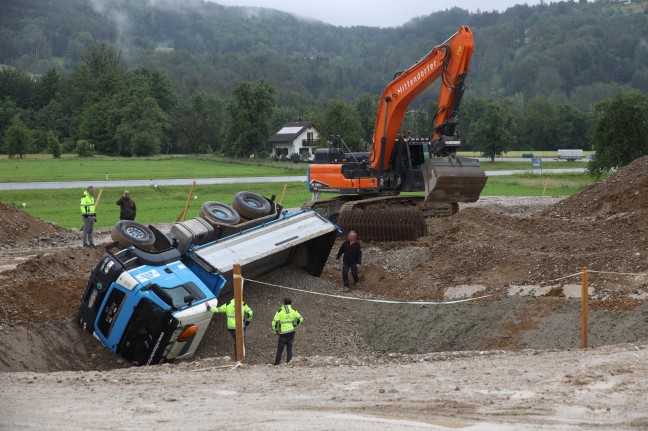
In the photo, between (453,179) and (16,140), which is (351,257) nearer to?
(453,179)

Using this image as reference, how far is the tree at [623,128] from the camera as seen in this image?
47.7 meters

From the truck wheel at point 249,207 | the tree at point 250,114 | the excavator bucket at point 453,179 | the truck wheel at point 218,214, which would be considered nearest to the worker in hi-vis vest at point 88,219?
the truck wheel at point 249,207

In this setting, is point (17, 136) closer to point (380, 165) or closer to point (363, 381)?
point (380, 165)

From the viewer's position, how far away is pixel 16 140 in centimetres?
9306

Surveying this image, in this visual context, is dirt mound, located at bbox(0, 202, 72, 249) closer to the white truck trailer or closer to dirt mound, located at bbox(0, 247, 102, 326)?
dirt mound, located at bbox(0, 247, 102, 326)

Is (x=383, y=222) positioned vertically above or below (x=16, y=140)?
above

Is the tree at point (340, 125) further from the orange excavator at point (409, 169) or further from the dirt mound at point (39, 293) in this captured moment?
the dirt mound at point (39, 293)

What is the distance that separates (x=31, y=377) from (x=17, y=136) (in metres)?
85.9

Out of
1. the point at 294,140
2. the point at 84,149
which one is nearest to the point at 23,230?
the point at 84,149

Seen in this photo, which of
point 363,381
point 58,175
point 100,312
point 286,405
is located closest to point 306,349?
point 100,312

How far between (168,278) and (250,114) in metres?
83.8

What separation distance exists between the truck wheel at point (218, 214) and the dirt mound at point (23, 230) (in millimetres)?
10272

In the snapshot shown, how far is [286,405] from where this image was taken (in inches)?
380

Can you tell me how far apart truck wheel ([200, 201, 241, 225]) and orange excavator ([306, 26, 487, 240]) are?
16.5 feet
